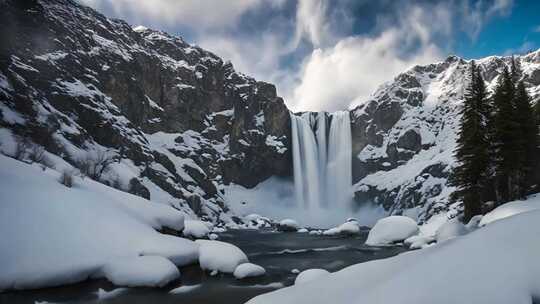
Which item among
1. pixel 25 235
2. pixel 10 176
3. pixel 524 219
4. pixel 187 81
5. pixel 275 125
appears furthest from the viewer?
pixel 275 125

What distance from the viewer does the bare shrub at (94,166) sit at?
54597 mm

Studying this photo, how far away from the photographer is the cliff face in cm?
6469

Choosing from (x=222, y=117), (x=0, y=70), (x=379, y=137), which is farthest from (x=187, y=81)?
(x=379, y=137)

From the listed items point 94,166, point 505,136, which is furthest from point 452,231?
point 94,166

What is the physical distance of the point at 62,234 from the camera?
58.3 feet

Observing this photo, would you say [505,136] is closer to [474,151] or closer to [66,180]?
[474,151]

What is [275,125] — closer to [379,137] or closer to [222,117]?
[222,117]

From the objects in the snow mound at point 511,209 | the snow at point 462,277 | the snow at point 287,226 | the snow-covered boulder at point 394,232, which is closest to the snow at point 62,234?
the snow at point 462,277

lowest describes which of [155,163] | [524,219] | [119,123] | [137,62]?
[524,219]

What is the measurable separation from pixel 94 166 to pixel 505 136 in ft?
188

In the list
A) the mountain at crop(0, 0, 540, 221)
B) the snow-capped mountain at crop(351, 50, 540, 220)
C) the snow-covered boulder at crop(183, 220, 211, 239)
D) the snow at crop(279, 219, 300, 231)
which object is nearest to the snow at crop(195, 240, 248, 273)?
the snow-covered boulder at crop(183, 220, 211, 239)

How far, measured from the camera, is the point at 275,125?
476 feet

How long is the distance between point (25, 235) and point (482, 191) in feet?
130

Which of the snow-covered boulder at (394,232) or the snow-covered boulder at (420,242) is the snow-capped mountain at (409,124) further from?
the snow-covered boulder at (420,242)
